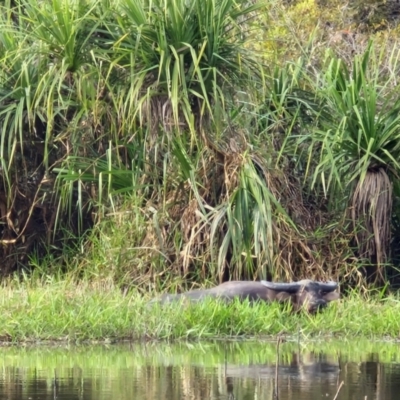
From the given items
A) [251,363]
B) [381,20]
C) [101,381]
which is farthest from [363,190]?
[381,20]

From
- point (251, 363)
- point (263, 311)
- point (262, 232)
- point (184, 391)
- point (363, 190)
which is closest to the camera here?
point (184, 391)

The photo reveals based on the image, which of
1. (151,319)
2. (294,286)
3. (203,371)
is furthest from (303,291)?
(203,371)

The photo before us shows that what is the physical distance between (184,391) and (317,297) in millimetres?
3697

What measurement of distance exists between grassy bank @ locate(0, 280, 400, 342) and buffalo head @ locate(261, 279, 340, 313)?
14 cm

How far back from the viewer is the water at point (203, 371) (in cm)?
710

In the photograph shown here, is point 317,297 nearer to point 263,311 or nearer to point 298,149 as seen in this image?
point 263,311

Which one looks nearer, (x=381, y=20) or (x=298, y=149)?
(x=298, y=149)

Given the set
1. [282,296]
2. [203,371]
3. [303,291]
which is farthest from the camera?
[282,296]

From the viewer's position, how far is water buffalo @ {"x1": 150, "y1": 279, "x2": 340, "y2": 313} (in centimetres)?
1073

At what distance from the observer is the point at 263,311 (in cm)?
1015

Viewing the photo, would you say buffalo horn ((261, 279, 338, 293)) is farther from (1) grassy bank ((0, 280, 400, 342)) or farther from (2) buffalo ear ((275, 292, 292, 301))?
(1) grassy bank ((0, 280, 400, 342))

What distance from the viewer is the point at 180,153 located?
11.7m

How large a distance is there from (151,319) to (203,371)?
1661 millimetres

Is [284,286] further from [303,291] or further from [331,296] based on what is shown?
[331,296]
